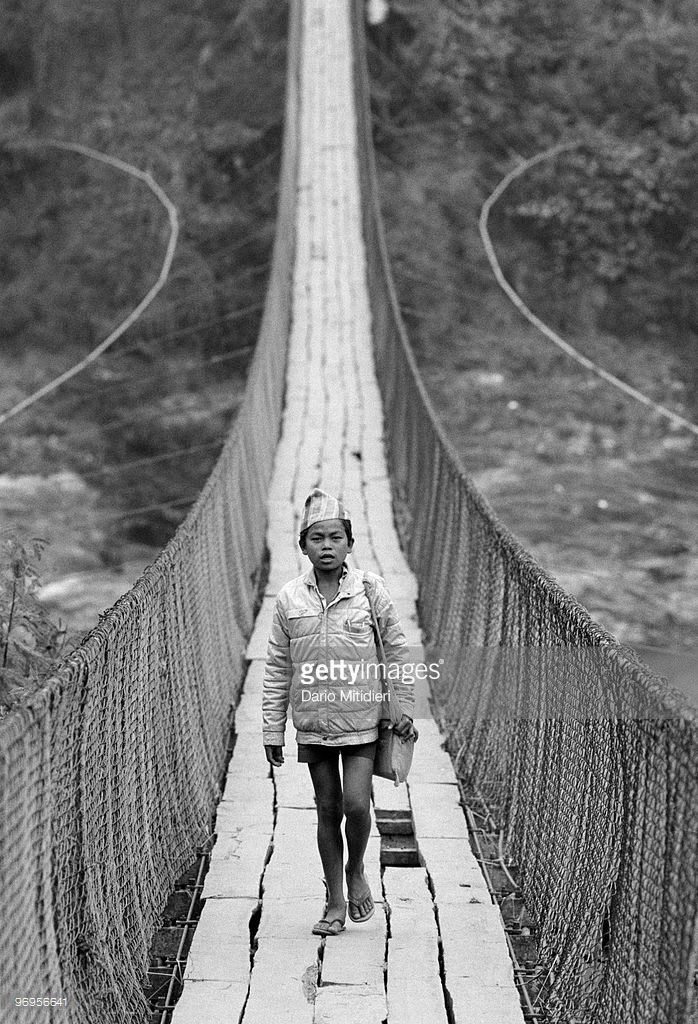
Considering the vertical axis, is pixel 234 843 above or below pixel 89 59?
below

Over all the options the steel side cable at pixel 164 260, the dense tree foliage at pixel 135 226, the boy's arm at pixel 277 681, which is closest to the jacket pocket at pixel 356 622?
the boy's arm at pixel 277 681

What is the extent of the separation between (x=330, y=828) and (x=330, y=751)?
5.7 inches

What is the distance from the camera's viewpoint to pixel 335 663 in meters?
2.90

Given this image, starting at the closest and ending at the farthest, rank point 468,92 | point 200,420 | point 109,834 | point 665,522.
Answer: point 109,834
point 665,522
point 200,420
point 468,92

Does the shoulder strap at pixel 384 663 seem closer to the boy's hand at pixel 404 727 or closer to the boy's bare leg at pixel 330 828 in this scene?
the boy's hand at pixel 404 727

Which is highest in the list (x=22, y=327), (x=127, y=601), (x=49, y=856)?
(x=22, y=327)

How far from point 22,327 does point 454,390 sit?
5.77m

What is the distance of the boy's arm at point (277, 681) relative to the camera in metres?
2.94

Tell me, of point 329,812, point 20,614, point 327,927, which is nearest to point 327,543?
point 329,812

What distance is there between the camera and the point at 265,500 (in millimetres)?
7051

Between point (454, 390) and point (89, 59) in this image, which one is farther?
point (89, 59)

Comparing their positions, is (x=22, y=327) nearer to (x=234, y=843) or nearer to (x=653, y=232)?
(x=653, y=232)

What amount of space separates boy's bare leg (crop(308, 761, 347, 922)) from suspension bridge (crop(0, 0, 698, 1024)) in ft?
0.25

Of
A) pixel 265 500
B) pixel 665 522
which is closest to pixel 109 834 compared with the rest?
pixel 265 500
